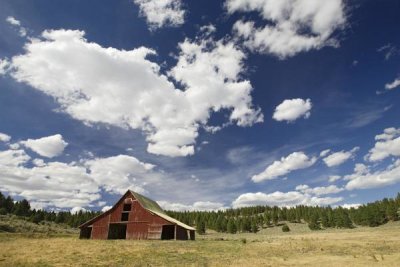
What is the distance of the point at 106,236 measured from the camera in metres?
51.4

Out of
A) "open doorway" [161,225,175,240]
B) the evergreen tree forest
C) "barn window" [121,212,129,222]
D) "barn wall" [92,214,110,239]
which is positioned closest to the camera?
"barn wall" [92,214,110,239]

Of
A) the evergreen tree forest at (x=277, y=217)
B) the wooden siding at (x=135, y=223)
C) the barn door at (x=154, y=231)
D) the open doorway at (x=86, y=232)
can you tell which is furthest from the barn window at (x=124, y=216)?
the evergreen tree forest at (x=277, y=217)

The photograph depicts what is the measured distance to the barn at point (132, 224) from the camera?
5038 cm

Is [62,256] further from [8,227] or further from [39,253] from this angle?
[8,227]

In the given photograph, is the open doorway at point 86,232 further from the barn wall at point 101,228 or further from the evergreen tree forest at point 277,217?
the evergreen tree forest at point 277,217

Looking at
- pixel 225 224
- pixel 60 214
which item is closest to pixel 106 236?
pixel 225 224

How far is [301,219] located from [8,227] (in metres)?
138

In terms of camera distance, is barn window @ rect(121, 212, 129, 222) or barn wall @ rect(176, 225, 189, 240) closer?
barn wall @ rect(176, 225, 189, 240)

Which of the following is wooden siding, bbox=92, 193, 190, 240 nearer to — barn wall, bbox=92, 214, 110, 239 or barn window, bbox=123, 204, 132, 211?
barn wall, bbox=92, 214, 110, 239

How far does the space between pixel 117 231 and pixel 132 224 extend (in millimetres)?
5052

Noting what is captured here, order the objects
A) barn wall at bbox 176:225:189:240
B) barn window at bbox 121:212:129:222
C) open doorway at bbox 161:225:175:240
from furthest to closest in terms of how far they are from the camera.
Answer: open doorway at bbox 161:225:175:240
barn window at bbox 121:212:129:222
barn wall at bbox 176:225:189:240

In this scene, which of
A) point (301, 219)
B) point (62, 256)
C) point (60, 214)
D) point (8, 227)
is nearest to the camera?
point (62, 256)

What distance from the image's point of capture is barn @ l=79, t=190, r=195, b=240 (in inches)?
1983

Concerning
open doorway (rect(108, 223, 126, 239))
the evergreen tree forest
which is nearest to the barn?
open doorway (rect(108, 223, 126, 239))
